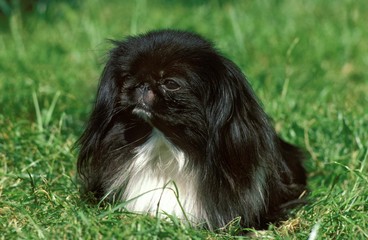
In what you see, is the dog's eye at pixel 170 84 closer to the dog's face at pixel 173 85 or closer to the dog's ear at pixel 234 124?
the dog's face at pixel 173 85

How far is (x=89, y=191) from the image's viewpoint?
3.53 meters

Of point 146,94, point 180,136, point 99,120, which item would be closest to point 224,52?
point 99,120

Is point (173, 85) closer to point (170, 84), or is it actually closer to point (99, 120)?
point (170, 84)

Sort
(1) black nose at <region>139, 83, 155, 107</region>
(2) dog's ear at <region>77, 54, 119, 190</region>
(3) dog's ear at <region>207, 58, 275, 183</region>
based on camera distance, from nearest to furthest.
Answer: (1) black nose at <region>139, 83, 155, 107</region> → (3) dog's ear at <region>207, 58, 275, 183</region> → (2) dog's ear at <region>77, 54, 119, 190</region>

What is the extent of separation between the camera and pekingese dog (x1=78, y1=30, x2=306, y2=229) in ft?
10.2

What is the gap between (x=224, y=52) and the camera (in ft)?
16.4

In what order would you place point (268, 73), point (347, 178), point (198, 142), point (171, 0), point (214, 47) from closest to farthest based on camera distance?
point (198, 142) → point (214, 47) → point (347, 178) → point (268, 73) → point (171, 0)

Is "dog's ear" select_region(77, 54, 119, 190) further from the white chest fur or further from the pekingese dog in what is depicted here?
the white chest fur

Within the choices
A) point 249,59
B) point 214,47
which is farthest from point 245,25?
point 214,47

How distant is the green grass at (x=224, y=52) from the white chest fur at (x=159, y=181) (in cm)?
17

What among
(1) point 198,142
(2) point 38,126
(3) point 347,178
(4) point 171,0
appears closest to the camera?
(1) point 198,142

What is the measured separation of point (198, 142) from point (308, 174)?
1301mm

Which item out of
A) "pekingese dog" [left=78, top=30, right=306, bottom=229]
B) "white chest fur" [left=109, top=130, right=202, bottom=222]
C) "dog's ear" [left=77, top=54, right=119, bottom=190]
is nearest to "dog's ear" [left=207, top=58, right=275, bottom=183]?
"pekingese dog" [left=78, top=30, right=306, bottom=229]

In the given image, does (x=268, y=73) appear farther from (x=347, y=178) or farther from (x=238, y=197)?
(x=238, y=197)
